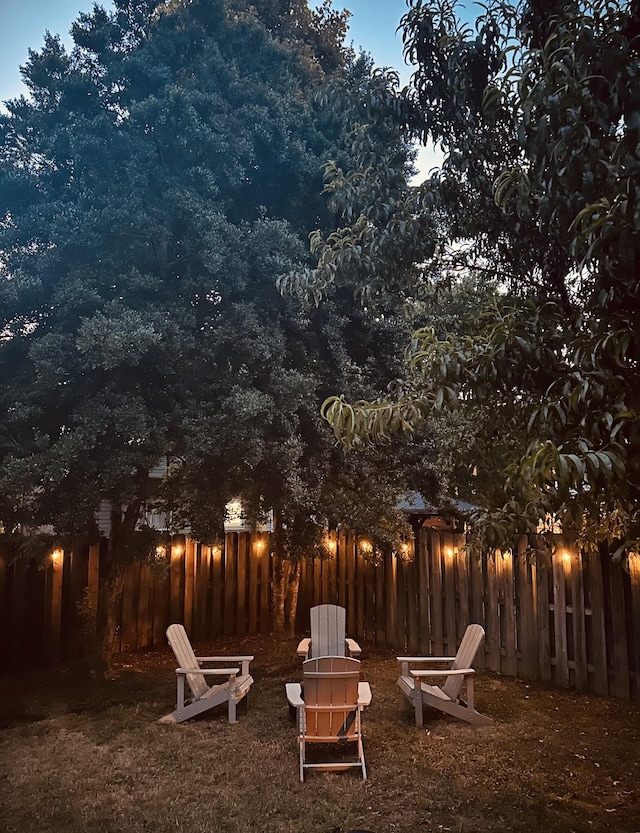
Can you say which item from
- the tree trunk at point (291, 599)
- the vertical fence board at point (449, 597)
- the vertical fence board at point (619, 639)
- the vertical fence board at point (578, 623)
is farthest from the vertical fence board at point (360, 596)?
the vertical fence board at point (619, 639)

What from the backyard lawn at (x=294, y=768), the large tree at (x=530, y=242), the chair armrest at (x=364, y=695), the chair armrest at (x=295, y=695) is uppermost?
the large tree at (x=530, y=242)

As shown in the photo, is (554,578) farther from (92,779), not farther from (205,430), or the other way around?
(92,779)

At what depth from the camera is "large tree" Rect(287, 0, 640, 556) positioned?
2.85 meters

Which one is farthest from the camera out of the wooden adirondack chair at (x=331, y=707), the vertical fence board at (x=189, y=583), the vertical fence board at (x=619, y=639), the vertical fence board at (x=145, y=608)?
the vertical fence board at (x=189, y=583)

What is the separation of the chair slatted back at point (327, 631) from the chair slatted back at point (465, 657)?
61.5 inches

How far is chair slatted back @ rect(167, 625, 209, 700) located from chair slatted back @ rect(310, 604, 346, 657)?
1.49m

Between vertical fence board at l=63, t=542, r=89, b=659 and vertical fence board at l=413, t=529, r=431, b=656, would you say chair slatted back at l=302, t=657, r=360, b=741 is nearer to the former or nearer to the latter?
vertical fence board at l=413, t=529, r=431, b=656

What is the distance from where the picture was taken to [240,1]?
372 inches

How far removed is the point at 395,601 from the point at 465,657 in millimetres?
3794

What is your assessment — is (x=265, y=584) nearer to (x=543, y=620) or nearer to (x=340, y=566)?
(x=340, y=566)

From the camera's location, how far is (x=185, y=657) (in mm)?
6926

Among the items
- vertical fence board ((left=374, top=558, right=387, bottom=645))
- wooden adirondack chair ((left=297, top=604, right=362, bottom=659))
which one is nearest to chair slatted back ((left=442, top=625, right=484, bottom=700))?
wooden adirondack chair ((left=297, top=604, right=362, bottom=659))

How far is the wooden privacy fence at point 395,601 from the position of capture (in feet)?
24.2

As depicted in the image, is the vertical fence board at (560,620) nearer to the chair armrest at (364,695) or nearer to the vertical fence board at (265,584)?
the chair armrest at (364,695)
